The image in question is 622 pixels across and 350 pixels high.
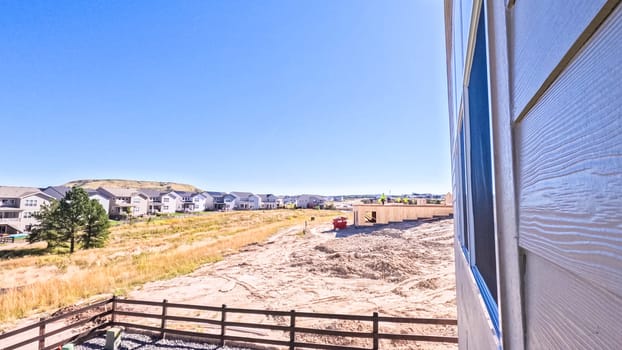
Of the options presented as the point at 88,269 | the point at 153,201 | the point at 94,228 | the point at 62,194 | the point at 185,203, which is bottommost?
the point at 88,269

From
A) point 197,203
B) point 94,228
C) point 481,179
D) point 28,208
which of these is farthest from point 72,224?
point 197,203

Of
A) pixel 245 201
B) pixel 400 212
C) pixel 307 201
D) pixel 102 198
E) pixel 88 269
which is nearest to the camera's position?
pixel 88 269

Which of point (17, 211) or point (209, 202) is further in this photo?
point (209, 202)

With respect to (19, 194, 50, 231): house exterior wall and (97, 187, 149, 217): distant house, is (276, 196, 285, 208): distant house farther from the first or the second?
(19, 194, 50, 231): house exterior wall

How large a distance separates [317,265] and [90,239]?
2217 cm

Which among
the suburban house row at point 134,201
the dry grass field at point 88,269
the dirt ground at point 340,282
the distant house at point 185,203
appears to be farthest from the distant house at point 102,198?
the dirt ground at point 340,282

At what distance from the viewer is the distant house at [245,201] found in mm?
78188

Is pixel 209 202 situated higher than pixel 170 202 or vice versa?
pixel 170 202

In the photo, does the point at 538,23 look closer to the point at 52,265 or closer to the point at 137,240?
the point at 52,265

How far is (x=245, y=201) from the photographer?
78.8 metres

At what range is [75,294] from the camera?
11.7 metres

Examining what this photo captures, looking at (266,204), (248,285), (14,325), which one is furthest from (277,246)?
(266,204)

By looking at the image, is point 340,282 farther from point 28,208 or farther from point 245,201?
point 245,201

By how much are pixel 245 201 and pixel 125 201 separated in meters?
30.0
